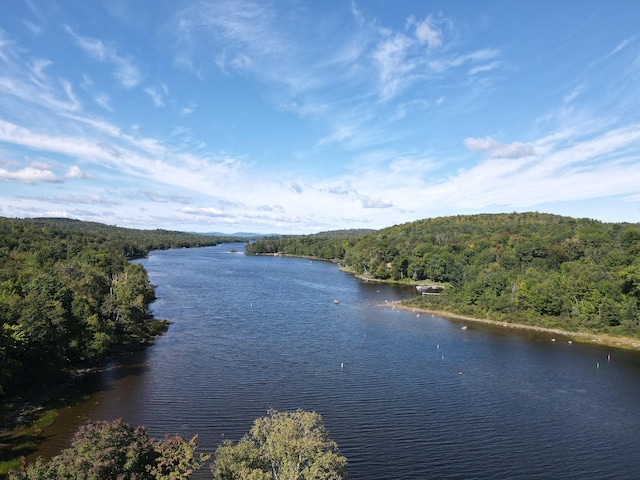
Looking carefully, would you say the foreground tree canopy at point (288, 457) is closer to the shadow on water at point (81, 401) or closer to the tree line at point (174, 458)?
the tree line at point (174, 458)

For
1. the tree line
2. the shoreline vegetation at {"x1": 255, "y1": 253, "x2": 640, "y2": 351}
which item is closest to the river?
the shoreline vegetation at {"x1": 255, "y1": 253, "x2": 640, "y2": 351}

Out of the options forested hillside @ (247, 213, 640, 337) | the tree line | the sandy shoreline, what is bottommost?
the sandy shoreline

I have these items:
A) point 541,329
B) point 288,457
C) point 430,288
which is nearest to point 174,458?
point 288,457

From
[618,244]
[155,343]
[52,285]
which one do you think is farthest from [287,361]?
[618,244]

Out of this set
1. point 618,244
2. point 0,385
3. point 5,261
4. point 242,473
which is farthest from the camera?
point 618,244

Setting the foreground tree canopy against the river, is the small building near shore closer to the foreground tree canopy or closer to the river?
the river

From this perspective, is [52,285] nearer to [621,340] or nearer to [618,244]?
[621,340]
